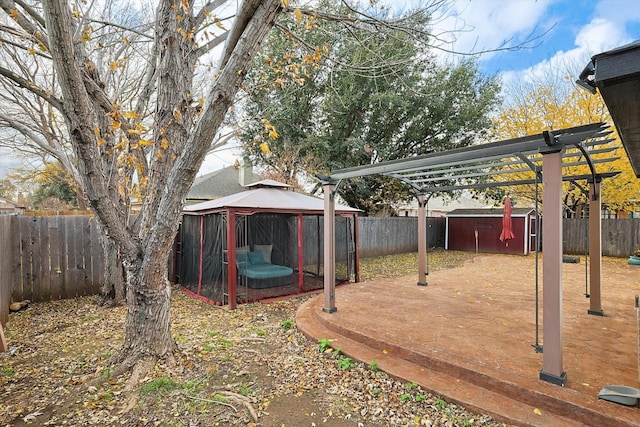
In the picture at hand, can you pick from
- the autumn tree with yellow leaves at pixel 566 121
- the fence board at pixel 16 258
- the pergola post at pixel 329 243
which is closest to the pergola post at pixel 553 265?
the pergola post at pixel 329 243

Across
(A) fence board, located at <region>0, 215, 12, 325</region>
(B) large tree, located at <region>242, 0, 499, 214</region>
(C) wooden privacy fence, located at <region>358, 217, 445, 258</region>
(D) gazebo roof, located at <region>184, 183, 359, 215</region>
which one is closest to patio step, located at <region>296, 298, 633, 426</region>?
(D) gazebo roof, located at <region>184, 183, 359, 215</region>

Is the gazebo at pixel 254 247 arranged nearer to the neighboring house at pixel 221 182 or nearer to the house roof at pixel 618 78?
the house roof at pixel 618 78

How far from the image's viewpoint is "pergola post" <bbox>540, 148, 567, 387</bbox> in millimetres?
2527

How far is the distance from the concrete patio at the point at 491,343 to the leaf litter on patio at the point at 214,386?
0.24 metres

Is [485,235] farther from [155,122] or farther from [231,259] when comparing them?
[155,122]

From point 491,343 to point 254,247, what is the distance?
520 cm

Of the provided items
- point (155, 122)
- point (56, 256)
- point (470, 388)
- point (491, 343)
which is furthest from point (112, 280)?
point (491, 343)

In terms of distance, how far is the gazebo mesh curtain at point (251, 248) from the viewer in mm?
5938

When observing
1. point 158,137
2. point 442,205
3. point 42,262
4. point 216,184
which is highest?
point 216,184

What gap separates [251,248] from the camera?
7.37 m

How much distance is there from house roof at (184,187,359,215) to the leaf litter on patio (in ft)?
6.96

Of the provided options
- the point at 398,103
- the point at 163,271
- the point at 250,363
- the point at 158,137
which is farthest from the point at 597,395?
the point at 398,103

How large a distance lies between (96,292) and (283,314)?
3.88 m

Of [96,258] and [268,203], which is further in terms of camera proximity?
[96,258]
